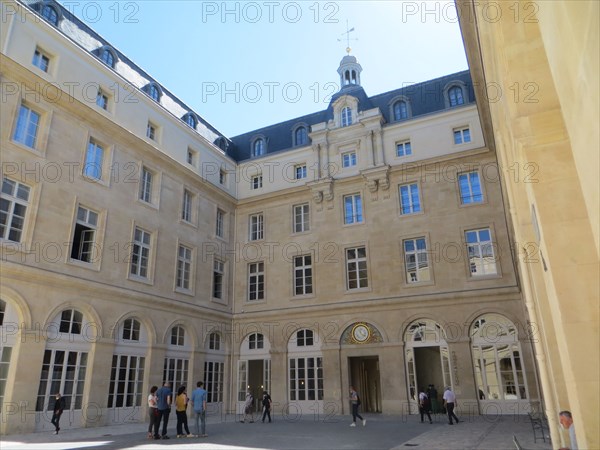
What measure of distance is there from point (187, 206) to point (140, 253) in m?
4.18

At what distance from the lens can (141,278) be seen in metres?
17.2

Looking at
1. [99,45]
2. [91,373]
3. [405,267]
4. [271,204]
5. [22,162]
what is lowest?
[91,373]

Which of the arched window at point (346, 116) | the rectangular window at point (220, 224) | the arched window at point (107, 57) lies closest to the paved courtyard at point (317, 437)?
the rectangular window at point (220, 224)

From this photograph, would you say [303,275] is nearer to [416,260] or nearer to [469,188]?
[416,260]

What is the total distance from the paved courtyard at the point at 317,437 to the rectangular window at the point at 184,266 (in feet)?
20.4

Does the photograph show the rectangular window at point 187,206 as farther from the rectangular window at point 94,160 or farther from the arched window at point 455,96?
the arched window at point 455,96

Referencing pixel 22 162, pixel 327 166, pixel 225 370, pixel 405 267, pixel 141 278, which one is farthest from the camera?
pixel 327 166

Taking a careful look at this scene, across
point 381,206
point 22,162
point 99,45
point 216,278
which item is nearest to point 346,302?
point 381,206

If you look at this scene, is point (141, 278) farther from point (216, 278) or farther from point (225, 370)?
point (225, 370)

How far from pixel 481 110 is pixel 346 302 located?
9768 millimetres

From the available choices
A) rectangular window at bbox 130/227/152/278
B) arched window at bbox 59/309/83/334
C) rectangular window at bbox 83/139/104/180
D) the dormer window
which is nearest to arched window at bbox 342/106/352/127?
the dormer window

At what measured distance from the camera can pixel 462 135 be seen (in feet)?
66.6

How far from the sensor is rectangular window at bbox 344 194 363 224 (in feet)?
70.3

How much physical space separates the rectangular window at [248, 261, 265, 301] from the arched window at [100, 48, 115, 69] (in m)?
11.4
